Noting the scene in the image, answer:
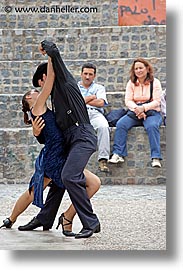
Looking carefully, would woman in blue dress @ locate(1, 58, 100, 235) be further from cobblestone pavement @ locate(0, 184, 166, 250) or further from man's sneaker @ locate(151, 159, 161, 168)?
man's sneaker @ locate(151, 159, 161, 168)

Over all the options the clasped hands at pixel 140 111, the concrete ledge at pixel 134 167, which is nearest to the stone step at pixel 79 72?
the clasped hands at pixel 140 111

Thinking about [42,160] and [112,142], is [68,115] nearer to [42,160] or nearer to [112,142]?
[42,160]

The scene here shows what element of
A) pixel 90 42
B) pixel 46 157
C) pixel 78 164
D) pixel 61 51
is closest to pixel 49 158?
pixel 46 157

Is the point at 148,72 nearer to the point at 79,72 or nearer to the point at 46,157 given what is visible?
the point at 79,72

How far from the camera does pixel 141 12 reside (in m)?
3.64

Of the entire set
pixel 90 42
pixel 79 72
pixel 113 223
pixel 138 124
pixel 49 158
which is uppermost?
pixel 90 42

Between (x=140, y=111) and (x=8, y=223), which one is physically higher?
(x=140, y=111)

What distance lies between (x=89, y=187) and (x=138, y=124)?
573 millimetres

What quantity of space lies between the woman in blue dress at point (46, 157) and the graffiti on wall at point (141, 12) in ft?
1.40

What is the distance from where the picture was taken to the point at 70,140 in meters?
3.41

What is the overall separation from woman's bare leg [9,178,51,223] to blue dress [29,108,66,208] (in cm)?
3

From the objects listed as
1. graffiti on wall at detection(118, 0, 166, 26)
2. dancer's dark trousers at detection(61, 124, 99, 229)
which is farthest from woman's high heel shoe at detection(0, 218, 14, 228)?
graffiti on wall at detection(118, 0, 166, 26)

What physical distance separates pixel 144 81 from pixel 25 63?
49cm

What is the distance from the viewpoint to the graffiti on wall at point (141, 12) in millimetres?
3515
